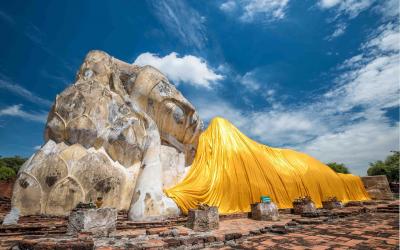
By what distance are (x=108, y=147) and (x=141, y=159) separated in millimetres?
1065

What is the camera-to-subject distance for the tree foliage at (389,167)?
23.5 m

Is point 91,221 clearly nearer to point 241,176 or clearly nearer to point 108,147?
point 108,147

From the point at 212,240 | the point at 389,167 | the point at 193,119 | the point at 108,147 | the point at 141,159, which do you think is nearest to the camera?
the point at 212,240

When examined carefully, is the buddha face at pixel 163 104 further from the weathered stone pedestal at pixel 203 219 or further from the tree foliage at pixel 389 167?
the tree foliage at pixel 389 167

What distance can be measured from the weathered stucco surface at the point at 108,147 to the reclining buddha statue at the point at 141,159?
1.0 inches

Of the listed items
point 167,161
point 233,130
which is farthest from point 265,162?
point 167,161

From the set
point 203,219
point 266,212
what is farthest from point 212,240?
point 266,212

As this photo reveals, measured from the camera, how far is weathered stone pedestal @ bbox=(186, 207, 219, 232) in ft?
16.6

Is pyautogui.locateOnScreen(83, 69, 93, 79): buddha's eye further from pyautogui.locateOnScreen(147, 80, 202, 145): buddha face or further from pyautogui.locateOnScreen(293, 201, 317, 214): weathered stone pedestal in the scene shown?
pyautogui.locateOnScreen(293, 201, 317, 214): weathered stone pedestal

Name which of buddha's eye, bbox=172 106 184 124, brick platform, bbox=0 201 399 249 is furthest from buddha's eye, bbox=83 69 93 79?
brick platform, bbox=0 201 399 249

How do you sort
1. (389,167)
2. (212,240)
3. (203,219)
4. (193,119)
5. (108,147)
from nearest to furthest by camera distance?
(212,240), (203,219), (108,147), (193,119), (389,167)

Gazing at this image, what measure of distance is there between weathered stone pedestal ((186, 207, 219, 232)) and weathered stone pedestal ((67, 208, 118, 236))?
1543mm

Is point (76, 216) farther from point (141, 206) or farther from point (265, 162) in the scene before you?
point (265, 162)

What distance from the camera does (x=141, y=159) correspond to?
788 centimetres
